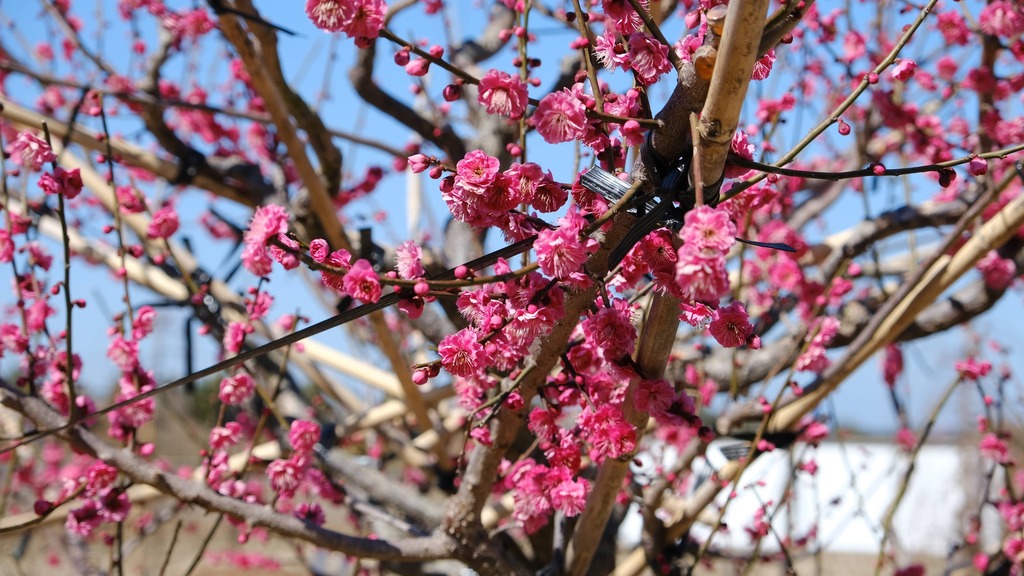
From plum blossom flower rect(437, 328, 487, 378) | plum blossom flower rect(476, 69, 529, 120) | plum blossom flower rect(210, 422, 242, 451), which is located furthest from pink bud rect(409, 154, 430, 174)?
plum blossom flower rect(210, 422, 242, 451)

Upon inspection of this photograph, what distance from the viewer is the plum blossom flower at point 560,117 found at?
0.90 metres

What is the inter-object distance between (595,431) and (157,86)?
2.20 metres

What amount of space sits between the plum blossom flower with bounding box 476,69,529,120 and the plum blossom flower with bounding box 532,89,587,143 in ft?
0.08

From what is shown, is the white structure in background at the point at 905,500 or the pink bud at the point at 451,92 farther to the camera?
the white structure in background at the point at 905,500

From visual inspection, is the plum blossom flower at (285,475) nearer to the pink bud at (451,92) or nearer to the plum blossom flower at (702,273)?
the pink bud at (451,92)

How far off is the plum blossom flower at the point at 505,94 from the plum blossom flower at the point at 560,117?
0.08 feet

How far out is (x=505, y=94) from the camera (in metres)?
0.92

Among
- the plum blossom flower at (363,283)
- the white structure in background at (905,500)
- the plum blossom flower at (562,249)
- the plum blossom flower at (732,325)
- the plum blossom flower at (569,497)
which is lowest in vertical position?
the plum blossom flower at (569,497)

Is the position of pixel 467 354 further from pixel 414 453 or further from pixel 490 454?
pixel 414 453

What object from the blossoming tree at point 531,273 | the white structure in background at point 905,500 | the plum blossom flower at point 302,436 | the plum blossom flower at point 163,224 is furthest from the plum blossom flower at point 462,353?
the white structure in background at point 905,500

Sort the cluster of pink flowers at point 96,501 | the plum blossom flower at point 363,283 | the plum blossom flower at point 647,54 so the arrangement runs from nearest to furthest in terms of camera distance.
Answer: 1. the plum blossom flower at point 363,283
2. the plum blossom flower at point 647,54
3. the cluster of pink flowers at point 96,501

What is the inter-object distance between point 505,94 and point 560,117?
72 mm

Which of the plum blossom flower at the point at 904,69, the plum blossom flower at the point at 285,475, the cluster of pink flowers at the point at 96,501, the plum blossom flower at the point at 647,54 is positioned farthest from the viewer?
the plum blossom flower at the point at 285,475

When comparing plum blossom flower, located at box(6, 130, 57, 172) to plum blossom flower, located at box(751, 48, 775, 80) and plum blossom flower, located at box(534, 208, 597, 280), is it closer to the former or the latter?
plum blossom flower, located at box(534, 208, 597, 280)
